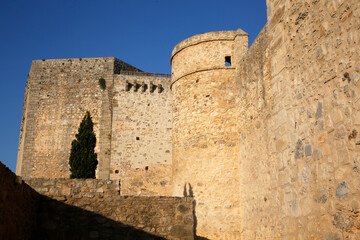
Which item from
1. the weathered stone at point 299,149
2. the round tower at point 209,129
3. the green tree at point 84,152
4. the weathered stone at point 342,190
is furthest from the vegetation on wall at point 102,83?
the weathered stone at point 342,190

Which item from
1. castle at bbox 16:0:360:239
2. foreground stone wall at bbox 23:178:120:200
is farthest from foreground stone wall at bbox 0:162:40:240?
castle at bbox 16:0:360:239

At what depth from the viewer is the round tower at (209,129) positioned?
11.5m

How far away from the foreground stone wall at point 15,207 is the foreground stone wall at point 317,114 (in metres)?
3.62

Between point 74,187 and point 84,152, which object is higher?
point 84,152

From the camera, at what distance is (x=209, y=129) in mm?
12125

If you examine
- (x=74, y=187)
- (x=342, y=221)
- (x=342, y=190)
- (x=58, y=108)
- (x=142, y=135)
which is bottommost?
(x=342, y=221)

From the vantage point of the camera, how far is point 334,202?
429 cm

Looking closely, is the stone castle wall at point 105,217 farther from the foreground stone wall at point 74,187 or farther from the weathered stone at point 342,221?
the weathered stone at point 342,221

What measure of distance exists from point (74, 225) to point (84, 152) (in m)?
10.6

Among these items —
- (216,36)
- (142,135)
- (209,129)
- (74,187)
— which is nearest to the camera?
(74,187)

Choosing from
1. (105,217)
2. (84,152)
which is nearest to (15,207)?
(105,217)

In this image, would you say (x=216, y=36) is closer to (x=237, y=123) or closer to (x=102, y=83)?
(x=237, y=123)

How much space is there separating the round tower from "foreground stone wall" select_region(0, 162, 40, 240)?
5.73 m

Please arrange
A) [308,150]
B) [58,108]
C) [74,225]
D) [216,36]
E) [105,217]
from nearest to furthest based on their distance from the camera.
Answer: [308,150] → [74,225] → [105,217] → [216,36] → [58,108]
